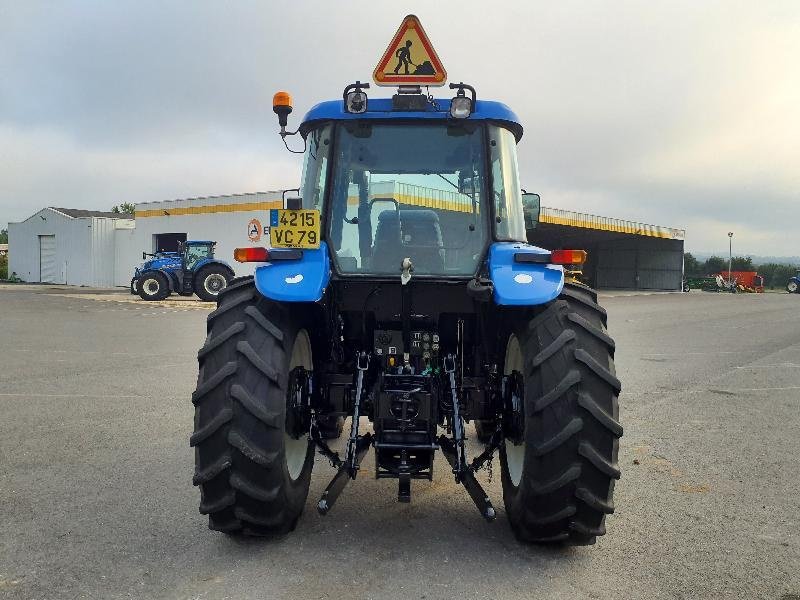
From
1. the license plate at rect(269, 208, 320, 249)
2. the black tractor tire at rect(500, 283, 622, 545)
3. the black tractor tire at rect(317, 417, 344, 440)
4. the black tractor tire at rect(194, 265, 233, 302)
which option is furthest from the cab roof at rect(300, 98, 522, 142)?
the black tractor tire at rect(194, 265, 233, 302)

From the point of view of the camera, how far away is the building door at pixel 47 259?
45.5 metres

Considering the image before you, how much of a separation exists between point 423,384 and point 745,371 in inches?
351

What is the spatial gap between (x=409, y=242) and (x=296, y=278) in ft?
2.59

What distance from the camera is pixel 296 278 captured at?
11.3 ft

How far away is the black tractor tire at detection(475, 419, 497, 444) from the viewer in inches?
188

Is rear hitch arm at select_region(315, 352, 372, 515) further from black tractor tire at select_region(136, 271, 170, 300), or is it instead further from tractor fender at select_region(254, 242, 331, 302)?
black tractor tire at select_region(136, 271, 170, 300)

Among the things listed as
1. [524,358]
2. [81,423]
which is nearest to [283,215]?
[524,358]

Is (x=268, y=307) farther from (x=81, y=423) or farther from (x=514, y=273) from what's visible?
(x=81, y=423)

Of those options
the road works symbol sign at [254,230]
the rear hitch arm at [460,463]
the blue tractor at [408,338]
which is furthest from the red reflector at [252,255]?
the road works symbol sign at [254,230]

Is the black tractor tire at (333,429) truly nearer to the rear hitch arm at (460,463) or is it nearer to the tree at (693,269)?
the rear hitch arm at (460,463)

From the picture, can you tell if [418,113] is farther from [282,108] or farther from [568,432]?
[568,432]

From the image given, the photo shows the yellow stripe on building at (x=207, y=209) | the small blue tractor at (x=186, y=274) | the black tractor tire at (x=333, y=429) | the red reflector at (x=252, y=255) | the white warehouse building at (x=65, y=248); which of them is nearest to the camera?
the red reflector at (x=252, y=255)

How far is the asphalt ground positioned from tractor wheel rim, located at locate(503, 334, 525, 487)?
33 centimetres

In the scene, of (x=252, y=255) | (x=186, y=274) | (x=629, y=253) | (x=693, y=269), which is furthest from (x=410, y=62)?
(x=693, y=269)
